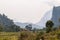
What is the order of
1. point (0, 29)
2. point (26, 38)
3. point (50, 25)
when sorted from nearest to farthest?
point (26, 38), point (50, 25), point (0, 29)

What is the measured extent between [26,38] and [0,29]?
39345 millimetres

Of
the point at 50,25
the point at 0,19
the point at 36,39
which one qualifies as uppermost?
the point at 0,19

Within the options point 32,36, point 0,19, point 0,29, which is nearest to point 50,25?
point 32,36

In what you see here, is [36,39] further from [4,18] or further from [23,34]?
[4,18]

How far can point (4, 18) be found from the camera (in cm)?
14200

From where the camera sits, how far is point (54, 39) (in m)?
26.6

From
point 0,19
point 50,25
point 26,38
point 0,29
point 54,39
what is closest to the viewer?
point 54,39

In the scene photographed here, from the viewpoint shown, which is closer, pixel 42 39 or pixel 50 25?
pixel 42 39

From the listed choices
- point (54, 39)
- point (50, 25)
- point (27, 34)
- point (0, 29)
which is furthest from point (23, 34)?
point (0, 29)

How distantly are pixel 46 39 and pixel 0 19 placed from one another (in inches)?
4440

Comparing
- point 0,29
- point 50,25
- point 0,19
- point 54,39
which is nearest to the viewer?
point 54,39

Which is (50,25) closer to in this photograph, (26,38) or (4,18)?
(26,38)

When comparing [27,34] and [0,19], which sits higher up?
[0,19]

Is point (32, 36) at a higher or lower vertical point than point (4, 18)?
lower
